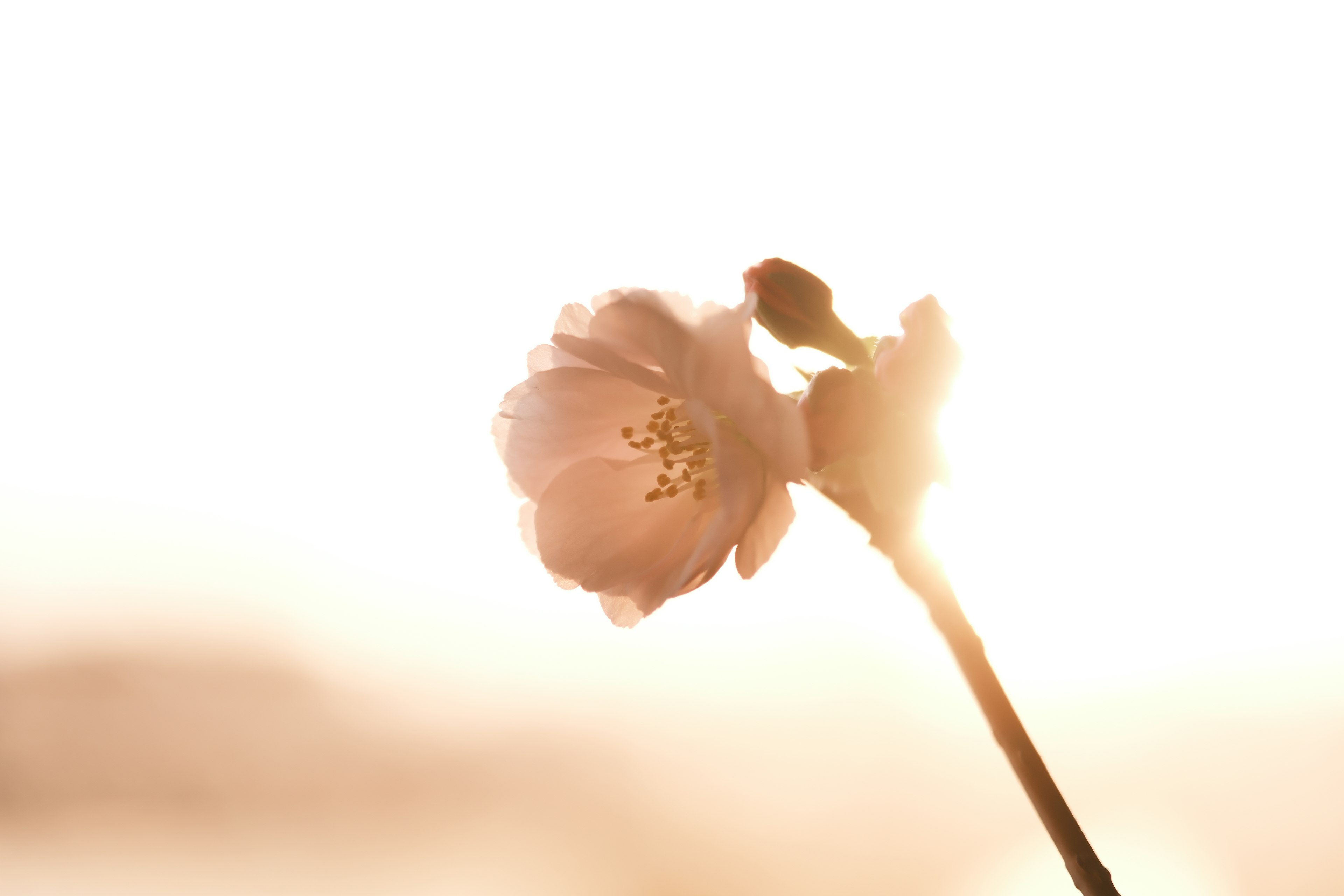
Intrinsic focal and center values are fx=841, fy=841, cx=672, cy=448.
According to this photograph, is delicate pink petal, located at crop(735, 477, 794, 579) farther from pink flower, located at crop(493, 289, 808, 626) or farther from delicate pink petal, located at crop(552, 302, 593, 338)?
delicate pink petal, located at crop(552, 302, 593, 338)

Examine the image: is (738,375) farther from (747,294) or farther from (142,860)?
(142,860)

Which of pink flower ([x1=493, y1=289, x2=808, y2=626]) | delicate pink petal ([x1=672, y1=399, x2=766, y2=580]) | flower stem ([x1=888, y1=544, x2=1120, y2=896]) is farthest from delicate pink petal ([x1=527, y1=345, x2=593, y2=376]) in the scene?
flower stem ([x1=888, y1=544, x2=1120, y2=896])

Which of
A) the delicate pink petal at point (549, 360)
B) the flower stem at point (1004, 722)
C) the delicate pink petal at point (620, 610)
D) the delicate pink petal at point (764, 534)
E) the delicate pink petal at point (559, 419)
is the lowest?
the flower stem at point (1004, 722)

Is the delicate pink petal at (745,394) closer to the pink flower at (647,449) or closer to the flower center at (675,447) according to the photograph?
the pink flower at (647,449)

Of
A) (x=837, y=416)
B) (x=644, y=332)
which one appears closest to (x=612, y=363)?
(x=644, y=332)

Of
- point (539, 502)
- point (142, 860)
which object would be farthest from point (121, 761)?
point (539, 502)

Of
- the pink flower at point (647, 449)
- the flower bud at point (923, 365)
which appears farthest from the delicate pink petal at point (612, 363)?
the flower bud at point (923, 365)
